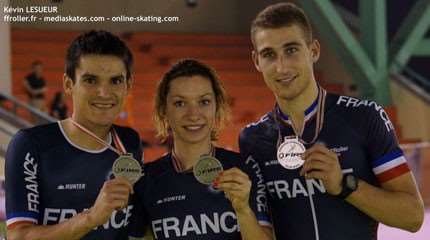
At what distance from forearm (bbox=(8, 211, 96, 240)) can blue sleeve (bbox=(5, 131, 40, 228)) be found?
3cm

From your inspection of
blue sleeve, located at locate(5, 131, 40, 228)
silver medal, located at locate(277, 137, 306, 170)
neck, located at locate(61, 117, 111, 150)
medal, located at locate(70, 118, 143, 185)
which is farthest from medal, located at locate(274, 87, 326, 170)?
blue sleeve, located at locate(5, 131, 40, 228)

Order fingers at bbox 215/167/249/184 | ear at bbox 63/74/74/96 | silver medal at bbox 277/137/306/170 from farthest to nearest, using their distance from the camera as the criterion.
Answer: ear at bbox 63/74/74/96 → silver medal at bbox 277/137/306/170 → fingers at bbox 215/167/249/184

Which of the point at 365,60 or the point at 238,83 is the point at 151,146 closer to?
the point at 238,83

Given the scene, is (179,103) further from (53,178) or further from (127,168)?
(53,178)

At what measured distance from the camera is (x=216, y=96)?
1977 mm

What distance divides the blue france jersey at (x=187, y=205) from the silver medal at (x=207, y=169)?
0.11 metres

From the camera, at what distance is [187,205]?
1.91 meters

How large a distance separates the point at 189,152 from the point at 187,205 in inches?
5.4

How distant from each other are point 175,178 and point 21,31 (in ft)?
3.19

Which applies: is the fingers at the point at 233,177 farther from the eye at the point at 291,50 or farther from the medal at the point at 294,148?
the eye at the point at 291,50

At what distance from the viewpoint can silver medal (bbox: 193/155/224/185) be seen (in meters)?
1.79

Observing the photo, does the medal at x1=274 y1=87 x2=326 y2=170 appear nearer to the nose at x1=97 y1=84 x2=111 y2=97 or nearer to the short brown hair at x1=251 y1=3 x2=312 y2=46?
the short brown hair at x1=251 y1=3 x2=312 y2=46

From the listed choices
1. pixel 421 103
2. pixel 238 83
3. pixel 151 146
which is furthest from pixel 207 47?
pixel 421 103

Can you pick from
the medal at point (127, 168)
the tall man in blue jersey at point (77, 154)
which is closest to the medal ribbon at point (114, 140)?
the tall man in blue jersey at point (77, 154)
